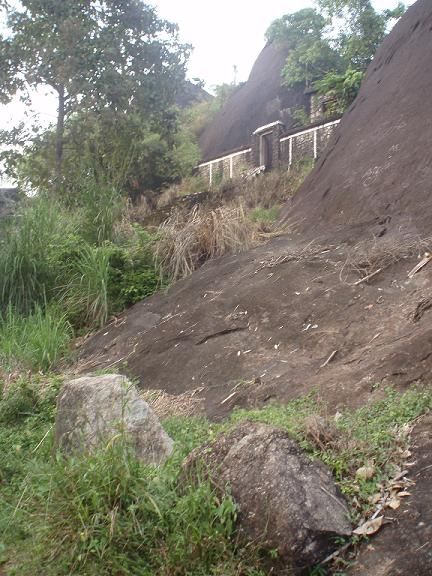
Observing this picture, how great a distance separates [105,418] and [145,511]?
3.96 ft

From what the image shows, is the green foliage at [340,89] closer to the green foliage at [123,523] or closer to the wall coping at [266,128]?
the wall coping at [266,128]

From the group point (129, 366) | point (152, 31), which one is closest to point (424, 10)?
point (152, 31)

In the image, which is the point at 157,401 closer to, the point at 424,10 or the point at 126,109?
the point at 424,10

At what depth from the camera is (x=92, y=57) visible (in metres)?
15.5

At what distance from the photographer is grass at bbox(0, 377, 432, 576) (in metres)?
3.31

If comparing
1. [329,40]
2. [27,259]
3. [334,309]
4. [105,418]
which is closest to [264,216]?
[27,259]

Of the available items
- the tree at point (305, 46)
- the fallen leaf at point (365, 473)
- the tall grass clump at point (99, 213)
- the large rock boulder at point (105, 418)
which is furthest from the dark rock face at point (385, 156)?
the tree at point (305, 46)

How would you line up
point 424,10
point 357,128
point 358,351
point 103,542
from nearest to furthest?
point 103,542 → point 358,351 → point 357,128 → point 424,10

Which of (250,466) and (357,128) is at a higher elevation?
(357,128)

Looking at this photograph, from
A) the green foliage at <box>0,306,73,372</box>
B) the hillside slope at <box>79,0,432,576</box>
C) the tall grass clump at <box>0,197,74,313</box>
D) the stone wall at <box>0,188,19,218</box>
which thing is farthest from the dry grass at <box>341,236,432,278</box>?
the stone wall at <box>0,188,19,218</box>

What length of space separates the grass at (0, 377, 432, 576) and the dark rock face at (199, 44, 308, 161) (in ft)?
73.2

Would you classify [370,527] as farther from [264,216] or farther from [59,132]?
[59,132]

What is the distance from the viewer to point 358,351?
5824mm

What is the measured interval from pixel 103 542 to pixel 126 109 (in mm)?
14380
